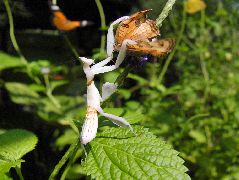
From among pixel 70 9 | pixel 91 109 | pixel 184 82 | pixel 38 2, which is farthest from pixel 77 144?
pixel 70 9

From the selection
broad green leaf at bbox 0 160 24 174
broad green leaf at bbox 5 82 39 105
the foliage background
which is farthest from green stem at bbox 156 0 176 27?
broad green leaf at bbox 5 82 39 105

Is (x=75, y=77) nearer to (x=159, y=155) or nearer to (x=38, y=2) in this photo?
(x=38, y=2)

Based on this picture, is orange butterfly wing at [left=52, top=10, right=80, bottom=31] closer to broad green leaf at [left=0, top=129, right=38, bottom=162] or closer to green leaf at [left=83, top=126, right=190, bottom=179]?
broad green leaf at [left=0, top=129, right=38, bottom=162]

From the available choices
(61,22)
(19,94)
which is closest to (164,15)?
(61,22)

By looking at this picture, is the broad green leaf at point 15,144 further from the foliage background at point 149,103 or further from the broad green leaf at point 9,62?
the broad green leaf at point 9,62

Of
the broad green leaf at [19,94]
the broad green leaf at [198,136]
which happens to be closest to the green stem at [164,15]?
the broad green leaf at [198,136]
